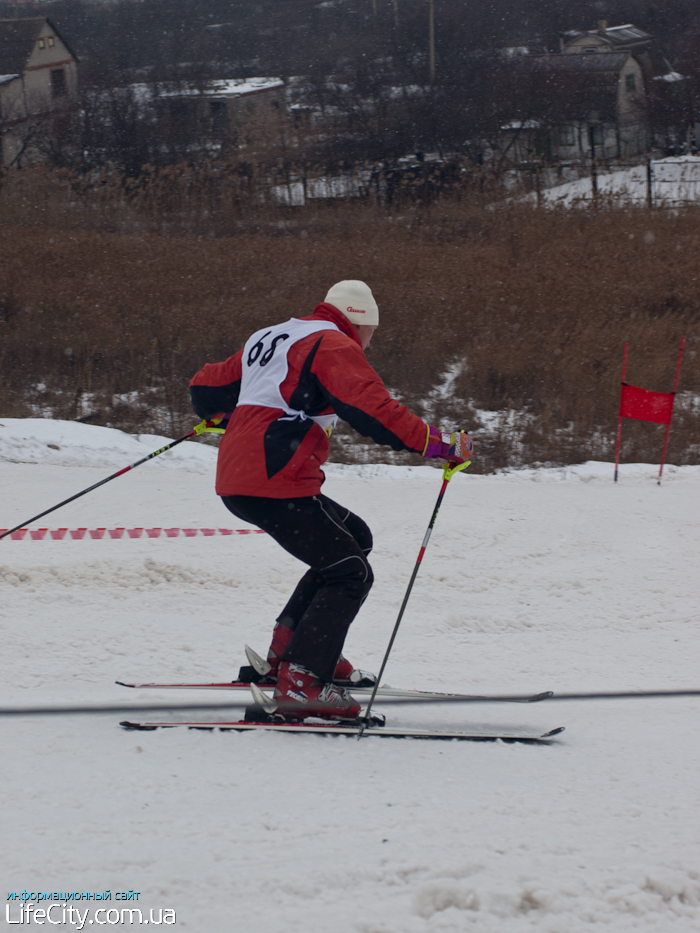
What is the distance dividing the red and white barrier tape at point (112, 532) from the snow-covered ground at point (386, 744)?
11 centimetres

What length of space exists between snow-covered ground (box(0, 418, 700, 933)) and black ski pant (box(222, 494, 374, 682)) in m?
0.32

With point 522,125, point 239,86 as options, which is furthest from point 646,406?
point 239,86

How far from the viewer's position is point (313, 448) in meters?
2.92

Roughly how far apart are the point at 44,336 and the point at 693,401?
8182 millimetres

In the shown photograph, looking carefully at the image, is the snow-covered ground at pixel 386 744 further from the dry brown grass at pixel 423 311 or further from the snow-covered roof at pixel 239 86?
the snow-covered roof at pixel 239 86

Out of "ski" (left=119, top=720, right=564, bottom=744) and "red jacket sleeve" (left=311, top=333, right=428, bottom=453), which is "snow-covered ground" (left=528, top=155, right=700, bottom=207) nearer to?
"red jacket sleeve" (left=311, top=333, right=428, bottom=453)

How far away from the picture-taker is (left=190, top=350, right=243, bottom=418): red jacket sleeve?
3.25m

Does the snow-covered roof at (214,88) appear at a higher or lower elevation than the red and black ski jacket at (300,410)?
higher

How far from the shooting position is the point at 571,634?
14.3ft

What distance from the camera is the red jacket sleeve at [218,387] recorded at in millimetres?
3248

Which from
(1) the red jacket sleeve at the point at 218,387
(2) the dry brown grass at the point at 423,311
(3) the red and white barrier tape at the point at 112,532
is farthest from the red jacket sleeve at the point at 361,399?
(2) the dry brown grass at the point at 423,311

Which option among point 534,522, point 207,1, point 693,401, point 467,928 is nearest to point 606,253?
point 693,401

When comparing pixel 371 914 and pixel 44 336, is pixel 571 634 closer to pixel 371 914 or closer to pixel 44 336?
pixel 371 914

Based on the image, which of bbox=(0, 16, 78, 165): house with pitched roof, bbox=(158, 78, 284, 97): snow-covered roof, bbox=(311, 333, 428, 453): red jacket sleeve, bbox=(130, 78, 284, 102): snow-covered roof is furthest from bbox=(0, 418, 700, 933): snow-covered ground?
bbox=(158, 78, 284, 97): snow-covered roof
